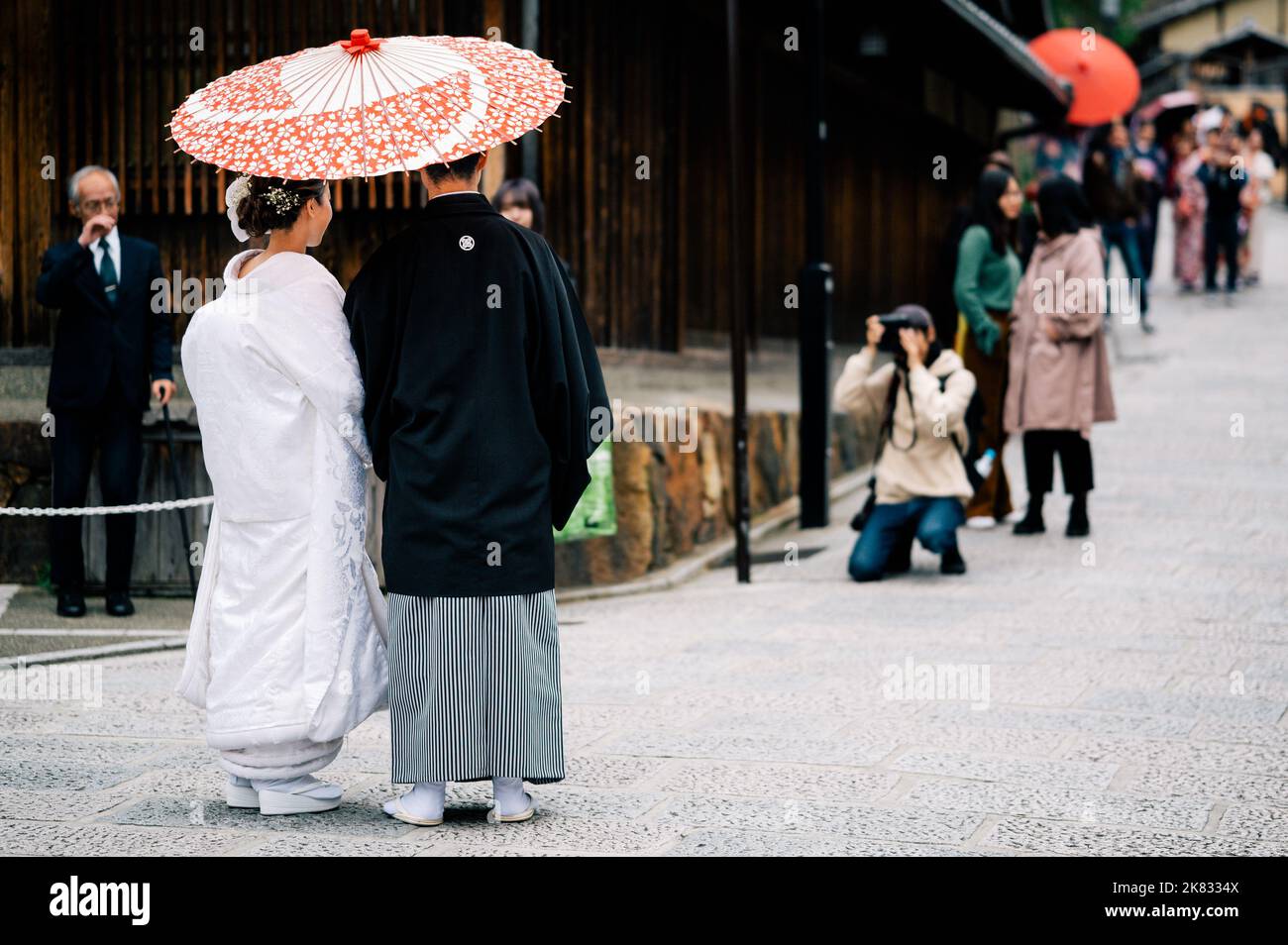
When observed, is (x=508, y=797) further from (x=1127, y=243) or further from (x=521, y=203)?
(x=1127, y=243)

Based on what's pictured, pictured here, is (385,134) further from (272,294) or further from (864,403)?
(864,403)

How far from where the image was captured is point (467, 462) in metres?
4.56

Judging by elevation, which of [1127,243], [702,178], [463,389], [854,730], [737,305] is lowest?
[854,730]

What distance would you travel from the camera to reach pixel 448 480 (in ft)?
15.0

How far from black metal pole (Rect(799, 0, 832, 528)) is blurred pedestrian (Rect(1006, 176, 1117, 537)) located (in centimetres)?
116

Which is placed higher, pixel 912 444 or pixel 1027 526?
pixel 912 444

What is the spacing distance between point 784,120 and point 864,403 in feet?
19.6

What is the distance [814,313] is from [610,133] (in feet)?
5.51

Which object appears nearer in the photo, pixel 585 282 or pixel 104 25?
pixel 104 25

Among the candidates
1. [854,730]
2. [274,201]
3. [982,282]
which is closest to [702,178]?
[982,282]

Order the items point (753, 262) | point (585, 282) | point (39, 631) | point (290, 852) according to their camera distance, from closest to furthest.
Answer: point (290, 852)
point (39, 631)
point (585, 282)
point (753, 262)

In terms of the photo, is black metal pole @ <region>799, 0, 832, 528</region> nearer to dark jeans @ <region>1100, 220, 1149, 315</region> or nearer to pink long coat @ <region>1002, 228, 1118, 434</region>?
pink long coat @ <region>1002, 228, 1118, 434</region>

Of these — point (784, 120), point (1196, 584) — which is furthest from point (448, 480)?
point (784, 120)

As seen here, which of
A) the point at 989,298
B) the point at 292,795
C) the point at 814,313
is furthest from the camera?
the point at 814,313
